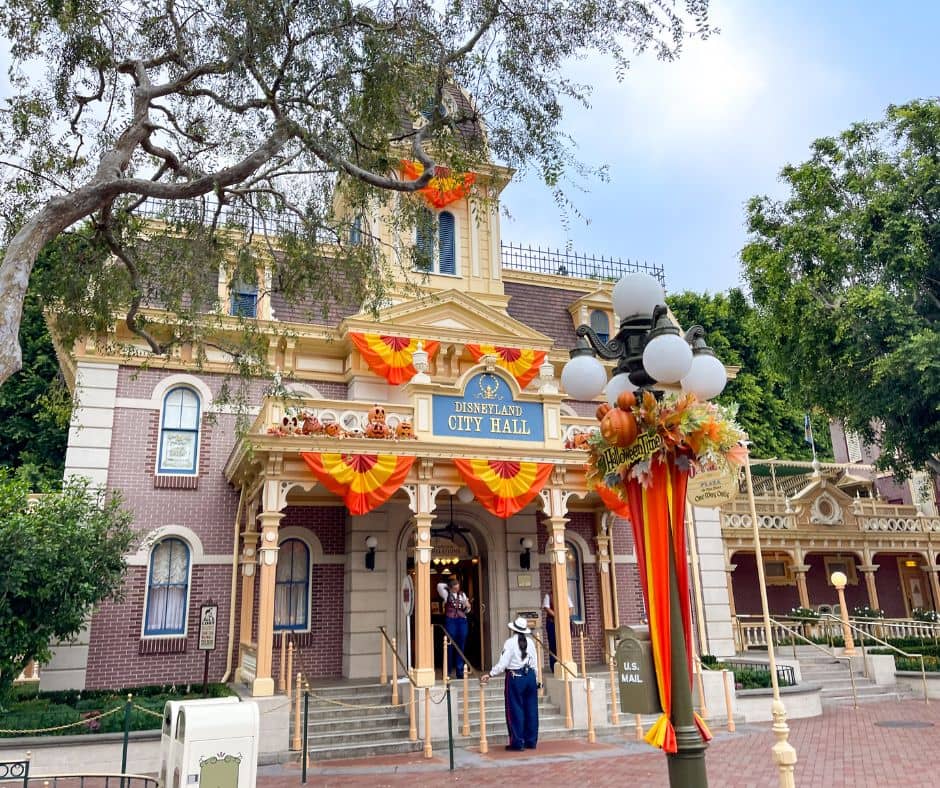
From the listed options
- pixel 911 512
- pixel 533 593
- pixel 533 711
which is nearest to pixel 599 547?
pixel 533 593

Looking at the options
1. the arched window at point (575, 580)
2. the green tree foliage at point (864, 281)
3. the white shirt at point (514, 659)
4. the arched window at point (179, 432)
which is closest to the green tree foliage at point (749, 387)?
the green tree foliage at point (864, 281)

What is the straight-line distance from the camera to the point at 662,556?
6152 mm

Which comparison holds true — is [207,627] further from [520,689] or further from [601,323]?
[601,323]

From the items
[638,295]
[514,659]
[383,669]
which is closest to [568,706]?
[514,659]

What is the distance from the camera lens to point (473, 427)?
14.5m

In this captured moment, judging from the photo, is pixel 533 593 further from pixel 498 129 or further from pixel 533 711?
pixel 498 129

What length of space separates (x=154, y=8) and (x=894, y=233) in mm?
16679

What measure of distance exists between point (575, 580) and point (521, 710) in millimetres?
6698

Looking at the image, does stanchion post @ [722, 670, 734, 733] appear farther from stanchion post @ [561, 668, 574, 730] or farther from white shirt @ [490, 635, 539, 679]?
white shirt @ [490, 635, 539, 679]

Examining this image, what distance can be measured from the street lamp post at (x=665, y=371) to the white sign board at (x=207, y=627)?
10726 mm

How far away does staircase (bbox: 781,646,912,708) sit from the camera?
17266 millimetres

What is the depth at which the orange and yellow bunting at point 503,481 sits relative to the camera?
45.9 ft

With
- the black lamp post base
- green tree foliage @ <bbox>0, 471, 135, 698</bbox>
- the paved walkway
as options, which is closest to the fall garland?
the black lamp post base

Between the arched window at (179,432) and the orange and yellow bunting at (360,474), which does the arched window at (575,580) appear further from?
the arched window at (179,432)
